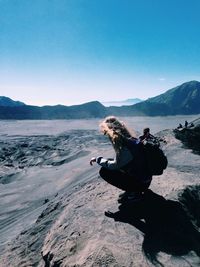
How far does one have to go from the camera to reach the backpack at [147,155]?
4.02 m

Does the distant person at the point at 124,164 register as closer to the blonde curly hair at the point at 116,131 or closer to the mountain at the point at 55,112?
the blonde curly hair at the point at 116,131

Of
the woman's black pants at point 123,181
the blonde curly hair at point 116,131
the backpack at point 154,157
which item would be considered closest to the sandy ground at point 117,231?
the woman's black pants at point 123,181

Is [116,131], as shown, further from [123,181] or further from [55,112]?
[55,112]

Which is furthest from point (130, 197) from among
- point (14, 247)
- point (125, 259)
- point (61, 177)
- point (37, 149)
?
point (37, 149)

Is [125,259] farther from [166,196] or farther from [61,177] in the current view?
[61,177]

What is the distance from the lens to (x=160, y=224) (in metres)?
4.15

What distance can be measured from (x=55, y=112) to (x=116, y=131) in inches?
2510

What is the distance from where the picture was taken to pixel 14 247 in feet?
18.3

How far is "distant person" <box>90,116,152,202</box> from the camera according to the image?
402 cm

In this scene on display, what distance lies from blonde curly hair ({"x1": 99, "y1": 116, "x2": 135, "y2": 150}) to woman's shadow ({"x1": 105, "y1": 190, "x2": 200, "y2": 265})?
939 millimetres

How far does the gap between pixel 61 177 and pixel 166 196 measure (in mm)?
8875

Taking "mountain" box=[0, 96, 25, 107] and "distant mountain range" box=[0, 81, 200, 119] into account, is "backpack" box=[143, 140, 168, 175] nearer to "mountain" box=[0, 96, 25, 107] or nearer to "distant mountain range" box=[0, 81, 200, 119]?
"distant mountain range" box=[0, 81, 200, 119]

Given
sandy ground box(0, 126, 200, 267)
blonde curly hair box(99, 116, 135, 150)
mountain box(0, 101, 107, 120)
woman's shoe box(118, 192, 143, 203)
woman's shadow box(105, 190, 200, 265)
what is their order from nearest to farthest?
sandy ground box(0, 126, 200, 267) < woman's shadow box(105, 190, 200, 265) < blonde curly hair box(99, 116, 135, 150) < woman's shoe box(118, 192, 143, 203) < mountain box(0, 101, 107, 120)

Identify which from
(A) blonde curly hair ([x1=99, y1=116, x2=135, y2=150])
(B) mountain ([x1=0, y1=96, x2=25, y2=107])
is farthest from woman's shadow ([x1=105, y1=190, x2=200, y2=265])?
(B) mountain ([x1=0, y1=96, x2=25, y2=107])
